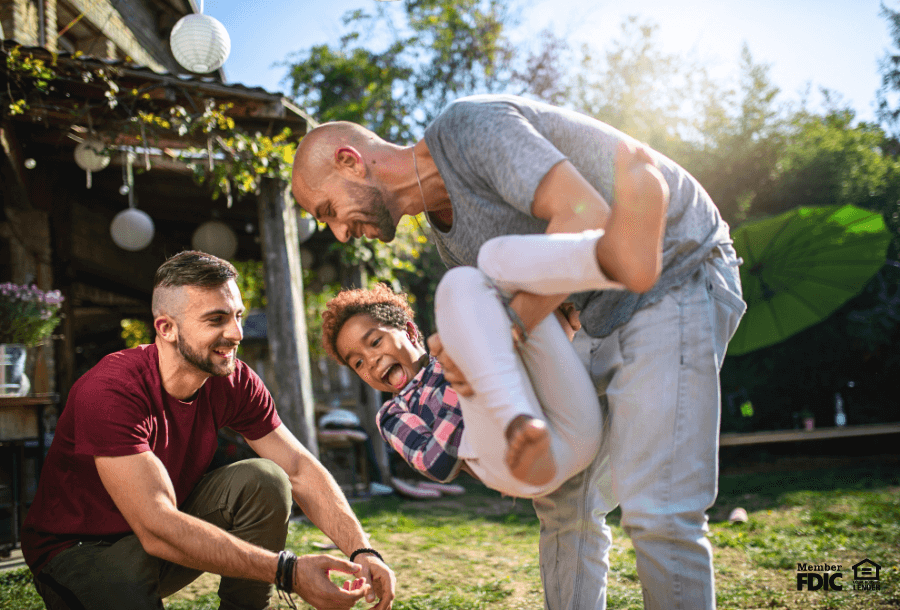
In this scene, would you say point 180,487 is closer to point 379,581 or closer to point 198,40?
point 379,581

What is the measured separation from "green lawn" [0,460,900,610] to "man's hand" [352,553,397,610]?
761 millimetres

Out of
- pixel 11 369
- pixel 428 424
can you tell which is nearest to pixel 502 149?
pixel 428 424

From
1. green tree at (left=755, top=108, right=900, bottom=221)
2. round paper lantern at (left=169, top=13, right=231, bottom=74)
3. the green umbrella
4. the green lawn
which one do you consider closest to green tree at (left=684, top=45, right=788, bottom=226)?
green tree at (left=755, top=108, right=900, bottom=221)

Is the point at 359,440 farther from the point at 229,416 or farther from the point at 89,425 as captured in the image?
the point at 89,425

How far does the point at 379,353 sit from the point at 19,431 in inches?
110

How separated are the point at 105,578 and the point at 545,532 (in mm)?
1262

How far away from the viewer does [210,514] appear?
215cm

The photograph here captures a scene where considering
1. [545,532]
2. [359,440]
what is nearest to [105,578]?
[545,532]

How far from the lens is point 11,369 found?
3.84 metres

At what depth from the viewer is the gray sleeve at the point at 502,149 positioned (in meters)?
1.33

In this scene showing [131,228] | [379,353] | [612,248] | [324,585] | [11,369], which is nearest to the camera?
[612,248]

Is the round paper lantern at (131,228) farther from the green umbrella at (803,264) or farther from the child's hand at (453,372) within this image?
the green umbrella at (803,264)

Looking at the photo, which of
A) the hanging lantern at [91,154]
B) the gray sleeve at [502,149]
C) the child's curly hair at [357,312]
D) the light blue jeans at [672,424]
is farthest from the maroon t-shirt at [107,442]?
the hanging lantern at [91,154]

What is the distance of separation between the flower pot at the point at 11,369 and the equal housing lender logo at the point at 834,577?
14.2ft
